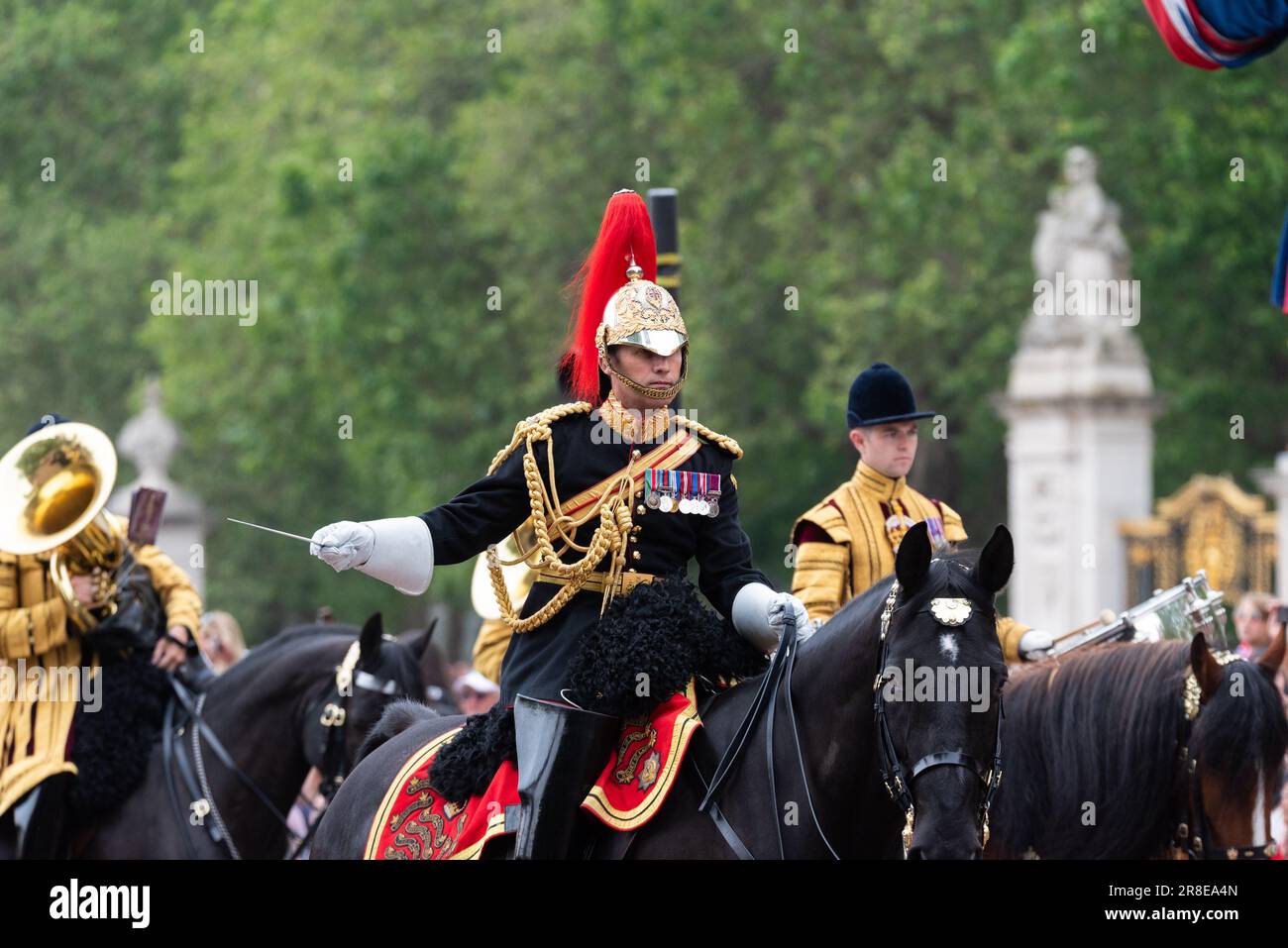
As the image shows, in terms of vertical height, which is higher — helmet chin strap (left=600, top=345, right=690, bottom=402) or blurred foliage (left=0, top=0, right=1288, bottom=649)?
blurred foliage (left=0, top=0, right=1288, bottom=649)

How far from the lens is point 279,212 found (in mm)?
30094

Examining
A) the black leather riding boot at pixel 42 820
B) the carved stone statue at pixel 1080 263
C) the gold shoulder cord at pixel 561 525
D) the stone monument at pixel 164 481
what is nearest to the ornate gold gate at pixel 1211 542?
the carved stone statue at pixel 1080 263

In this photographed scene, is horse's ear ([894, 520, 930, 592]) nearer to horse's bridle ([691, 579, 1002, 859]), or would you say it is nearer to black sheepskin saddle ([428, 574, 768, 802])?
horse's bridle ([691, 579, 1002, 859])

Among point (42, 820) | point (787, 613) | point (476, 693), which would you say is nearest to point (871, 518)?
point (787, 613)

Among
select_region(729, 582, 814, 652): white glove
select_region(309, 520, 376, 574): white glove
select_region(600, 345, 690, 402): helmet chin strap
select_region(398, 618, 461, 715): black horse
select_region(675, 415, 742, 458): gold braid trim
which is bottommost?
select_region(398, 618, 461, 715): black horse

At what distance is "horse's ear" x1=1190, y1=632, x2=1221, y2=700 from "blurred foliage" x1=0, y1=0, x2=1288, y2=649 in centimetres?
1618

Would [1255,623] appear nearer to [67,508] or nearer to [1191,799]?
[1191,799]

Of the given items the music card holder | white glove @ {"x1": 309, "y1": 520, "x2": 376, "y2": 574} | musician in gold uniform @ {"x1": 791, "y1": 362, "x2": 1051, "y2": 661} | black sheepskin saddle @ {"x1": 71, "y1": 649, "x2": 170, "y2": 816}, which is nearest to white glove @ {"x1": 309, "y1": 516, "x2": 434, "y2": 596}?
white glove @ {"x1": 309, "y1": 520, "x2": 376, "y2": 574}

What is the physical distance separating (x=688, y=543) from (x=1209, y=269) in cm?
1949

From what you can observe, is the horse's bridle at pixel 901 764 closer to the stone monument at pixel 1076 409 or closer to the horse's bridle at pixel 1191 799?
the horse's bridle at pixel 1191 799

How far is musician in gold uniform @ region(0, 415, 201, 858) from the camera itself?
30.9 feet

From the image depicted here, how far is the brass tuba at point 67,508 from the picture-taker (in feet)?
31.0
